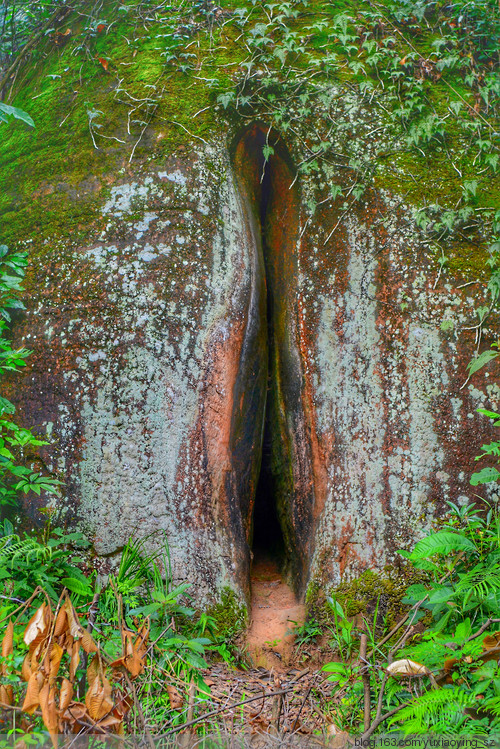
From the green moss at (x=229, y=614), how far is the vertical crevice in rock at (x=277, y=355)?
1.60 feet

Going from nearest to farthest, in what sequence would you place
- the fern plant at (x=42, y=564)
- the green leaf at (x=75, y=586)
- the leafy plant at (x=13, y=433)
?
the fern plant at (x=42, y=564) < the green leaf at (x=75, y=586) < the leafy plant at (x=13, y=433)

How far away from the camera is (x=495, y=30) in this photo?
3941mm

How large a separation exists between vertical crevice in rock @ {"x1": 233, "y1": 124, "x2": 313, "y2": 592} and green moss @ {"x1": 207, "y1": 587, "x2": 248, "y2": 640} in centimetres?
49

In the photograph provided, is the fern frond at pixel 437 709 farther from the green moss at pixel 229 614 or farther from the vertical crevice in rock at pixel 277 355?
the vertical crevice in rock at pixel 277 355

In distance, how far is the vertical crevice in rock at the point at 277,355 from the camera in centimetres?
391

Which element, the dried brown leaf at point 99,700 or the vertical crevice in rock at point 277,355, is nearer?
the dried brown leaf at point 99,700

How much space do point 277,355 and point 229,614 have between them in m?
1.75

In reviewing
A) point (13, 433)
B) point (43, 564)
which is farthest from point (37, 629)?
point (13, 433)

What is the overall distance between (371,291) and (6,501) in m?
2.63

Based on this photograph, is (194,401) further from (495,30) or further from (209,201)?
(495,30)

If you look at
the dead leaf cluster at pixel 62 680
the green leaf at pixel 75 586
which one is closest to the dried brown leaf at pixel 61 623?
the dead leaf cluster at pixel 62 680

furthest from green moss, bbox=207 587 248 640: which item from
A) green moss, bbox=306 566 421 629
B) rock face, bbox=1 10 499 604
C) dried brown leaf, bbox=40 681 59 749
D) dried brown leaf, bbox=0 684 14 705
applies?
dried brown leaf, bbox=40 681 59 749

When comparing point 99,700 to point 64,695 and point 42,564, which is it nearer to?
point 64,695

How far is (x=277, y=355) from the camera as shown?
411 centimetres
